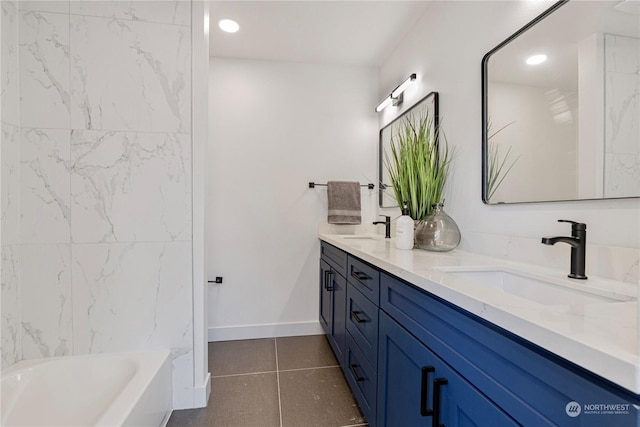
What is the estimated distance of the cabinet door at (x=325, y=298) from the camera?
2.25 meters

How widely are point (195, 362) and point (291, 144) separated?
70.0 inches

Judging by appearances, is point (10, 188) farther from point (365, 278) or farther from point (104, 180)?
point (365, 278)

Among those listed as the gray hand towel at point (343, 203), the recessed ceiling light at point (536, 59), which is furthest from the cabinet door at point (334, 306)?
the recessed ceiling light at point (536, 59)

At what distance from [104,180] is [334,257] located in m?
1.42

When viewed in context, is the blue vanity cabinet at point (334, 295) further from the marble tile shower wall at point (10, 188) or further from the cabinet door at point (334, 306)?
the marble tile shower wall at point (10, 188)

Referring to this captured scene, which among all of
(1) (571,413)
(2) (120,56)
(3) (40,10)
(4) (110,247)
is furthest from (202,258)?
(1) (571,413)

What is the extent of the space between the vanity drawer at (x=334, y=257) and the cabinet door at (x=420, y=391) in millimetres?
653

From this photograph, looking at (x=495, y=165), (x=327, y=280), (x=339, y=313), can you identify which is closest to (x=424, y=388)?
(x=495, y=165)

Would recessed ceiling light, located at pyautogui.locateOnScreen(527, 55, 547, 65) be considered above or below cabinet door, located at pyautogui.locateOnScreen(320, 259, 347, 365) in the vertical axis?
above

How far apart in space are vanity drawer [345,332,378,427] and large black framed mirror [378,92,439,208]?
1137mm

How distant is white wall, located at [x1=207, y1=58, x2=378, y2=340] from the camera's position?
2.54 meters

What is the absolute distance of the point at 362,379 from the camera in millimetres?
1484

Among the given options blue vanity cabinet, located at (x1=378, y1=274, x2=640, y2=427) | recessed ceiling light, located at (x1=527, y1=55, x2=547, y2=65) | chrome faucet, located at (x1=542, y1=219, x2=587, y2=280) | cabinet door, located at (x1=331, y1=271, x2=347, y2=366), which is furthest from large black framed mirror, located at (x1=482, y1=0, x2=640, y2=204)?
cabinet door, located at (x1=331, y1=271, x2=347, y2=366)

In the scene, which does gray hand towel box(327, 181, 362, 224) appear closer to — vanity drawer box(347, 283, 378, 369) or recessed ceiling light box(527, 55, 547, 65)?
vanity drawer box(347, 283, 378, 369)
